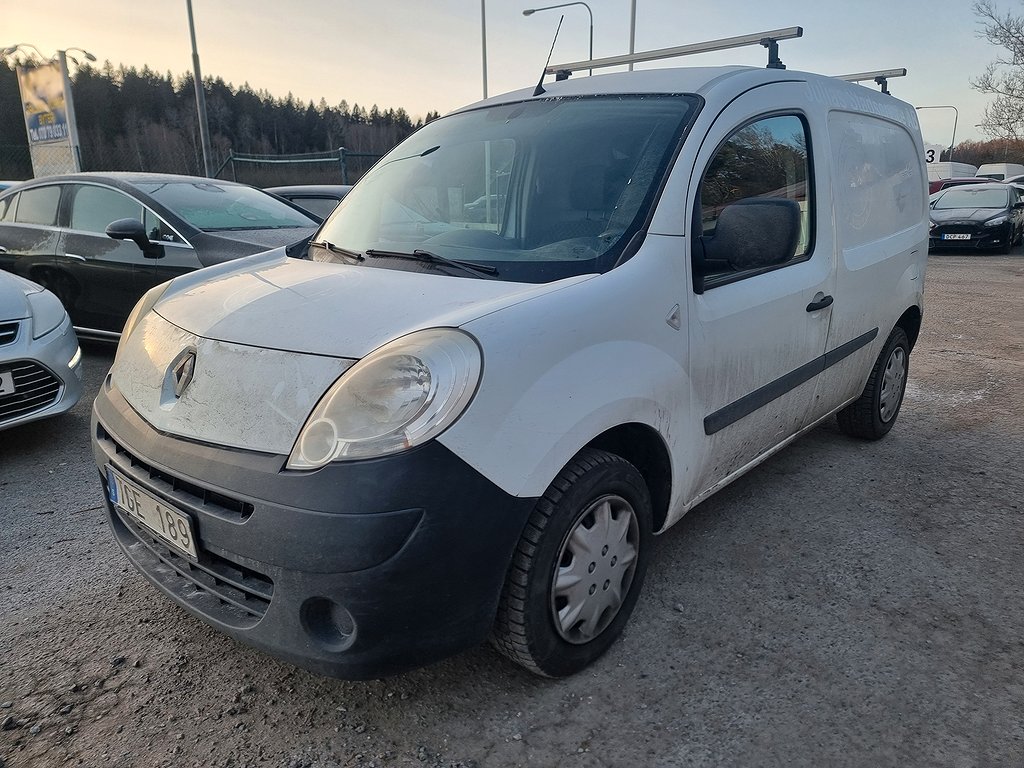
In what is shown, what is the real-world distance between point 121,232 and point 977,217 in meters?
16.4

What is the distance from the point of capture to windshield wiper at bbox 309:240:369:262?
8.53ft

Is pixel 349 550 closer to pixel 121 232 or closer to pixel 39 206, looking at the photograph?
pixel 121 232

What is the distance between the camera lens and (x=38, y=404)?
3951 mm

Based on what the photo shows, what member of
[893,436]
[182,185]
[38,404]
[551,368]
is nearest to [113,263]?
[182,185]

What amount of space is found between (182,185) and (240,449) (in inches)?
193

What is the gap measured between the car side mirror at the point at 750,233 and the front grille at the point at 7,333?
11.7 ft

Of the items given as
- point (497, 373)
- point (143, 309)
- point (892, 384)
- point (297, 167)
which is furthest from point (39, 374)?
point (297, 167)

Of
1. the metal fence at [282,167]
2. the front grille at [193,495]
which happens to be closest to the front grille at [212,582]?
the front grille at [193,495]

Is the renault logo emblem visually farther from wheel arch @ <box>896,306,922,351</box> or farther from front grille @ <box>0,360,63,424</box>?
wheel arch @ <box>896,306,922,351</box>

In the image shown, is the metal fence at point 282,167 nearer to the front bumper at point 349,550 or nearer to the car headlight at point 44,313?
the car headlight at point 44,313

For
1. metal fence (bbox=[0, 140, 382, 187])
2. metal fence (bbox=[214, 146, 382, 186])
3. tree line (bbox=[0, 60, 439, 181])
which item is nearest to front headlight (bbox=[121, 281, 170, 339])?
metal fence (bbox=[0, 140, 382, 187])

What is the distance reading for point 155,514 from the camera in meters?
1.99

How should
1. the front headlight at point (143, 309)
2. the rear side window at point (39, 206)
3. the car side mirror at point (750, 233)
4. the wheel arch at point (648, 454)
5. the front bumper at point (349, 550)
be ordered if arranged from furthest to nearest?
the rear side window at point (39, 206) < the front headlight at point (143, 309) < the car side mirror at point (750, 233) < the wheel arch at point (648, 454) < the front bumper at point (349, 550)

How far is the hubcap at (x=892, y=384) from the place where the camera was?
159 inches
